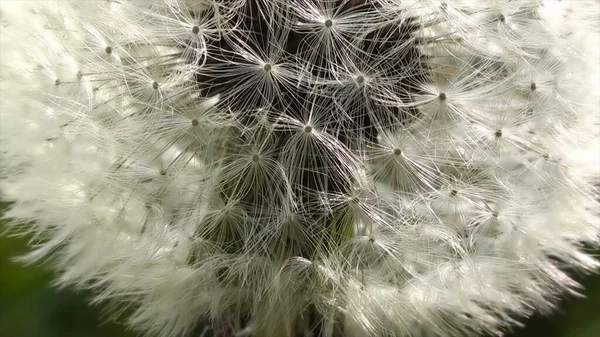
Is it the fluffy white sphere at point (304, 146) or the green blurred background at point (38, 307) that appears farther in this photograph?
the green blurred background at point (38, 307)

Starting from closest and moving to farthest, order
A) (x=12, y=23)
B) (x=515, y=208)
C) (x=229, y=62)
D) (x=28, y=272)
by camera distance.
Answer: (x=229, y=62) < (x=515, y=208) < (x=12, y=23) < (x=28, y=272)

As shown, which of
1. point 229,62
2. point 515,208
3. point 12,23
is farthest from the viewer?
point 12,23

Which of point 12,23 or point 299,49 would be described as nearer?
point 299,49

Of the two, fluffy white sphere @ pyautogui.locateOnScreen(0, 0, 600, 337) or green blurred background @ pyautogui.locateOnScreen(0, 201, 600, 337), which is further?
green blurred background @ pyautogui.locateOnScreen(0, 201, 600, 337)

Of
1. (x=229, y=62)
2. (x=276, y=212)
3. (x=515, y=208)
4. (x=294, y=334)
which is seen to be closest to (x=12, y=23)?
(x=229, y=62)

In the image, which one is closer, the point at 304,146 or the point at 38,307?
the point at 304,146

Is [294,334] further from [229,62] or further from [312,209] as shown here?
[229,62]

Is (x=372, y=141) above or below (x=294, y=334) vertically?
above

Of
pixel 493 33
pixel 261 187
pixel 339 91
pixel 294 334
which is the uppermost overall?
pixel 493 33
